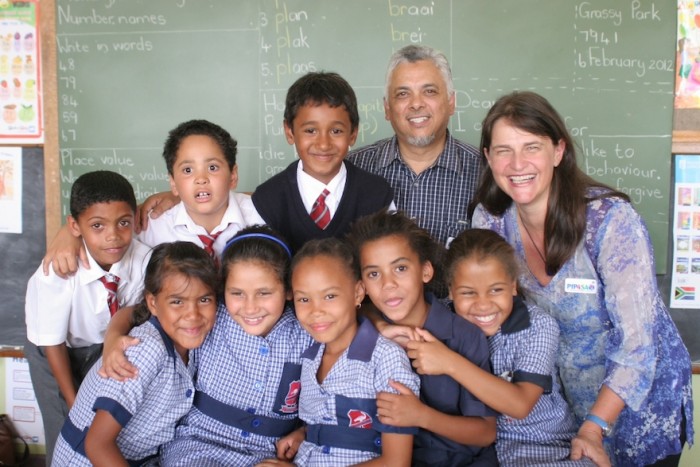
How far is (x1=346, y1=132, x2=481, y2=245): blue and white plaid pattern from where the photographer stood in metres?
2.78

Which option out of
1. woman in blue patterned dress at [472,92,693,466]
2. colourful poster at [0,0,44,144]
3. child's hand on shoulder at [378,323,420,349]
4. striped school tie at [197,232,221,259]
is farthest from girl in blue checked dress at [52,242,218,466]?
colourful poster at [0,0,44,144]

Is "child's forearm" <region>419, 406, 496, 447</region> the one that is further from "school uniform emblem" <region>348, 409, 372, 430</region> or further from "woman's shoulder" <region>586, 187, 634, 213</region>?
"woman's shoulder" <region>586, 187, 634, 213</region>

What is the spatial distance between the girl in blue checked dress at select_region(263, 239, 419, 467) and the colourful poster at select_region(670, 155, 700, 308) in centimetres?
219

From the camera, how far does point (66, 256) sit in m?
2.42

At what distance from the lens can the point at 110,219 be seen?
94.3 inches

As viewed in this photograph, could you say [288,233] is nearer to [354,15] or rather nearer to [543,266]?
[543,266]

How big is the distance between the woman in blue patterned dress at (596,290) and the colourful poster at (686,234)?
138 cm

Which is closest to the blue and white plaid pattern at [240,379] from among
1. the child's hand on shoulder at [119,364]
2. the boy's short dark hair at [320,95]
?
the child's hand on shoulder at [119,364]

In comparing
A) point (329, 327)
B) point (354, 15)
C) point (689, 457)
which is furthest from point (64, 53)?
point (689, 457)

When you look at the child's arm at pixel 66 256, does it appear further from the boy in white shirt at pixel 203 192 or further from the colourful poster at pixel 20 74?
the colourful poster at pixel 20 74

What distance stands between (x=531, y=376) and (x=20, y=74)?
333 cm

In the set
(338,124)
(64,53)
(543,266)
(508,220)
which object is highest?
(64,53)

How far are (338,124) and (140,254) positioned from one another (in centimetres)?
97

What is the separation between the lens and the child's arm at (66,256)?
242cm
